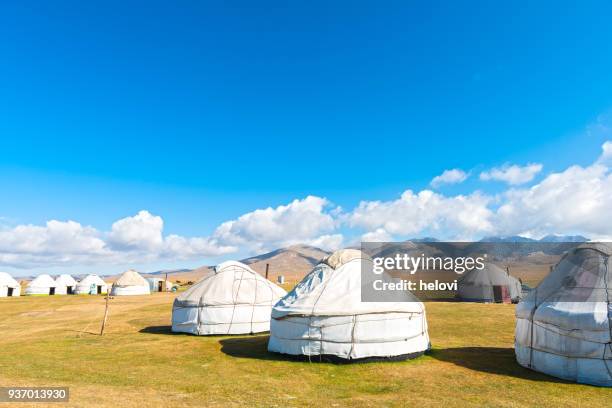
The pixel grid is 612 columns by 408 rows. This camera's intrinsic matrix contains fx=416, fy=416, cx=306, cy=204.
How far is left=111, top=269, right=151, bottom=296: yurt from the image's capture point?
49875 mm

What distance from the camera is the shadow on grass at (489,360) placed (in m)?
10.2

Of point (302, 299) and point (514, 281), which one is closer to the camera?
point (302, 299)

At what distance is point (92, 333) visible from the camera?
1823 centimetres

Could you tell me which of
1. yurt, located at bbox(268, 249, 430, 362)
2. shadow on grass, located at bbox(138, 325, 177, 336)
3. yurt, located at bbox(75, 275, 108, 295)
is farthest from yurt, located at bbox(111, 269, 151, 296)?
yurt, located at bbox(268, 249, 430, 362)

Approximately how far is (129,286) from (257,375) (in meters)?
45.1

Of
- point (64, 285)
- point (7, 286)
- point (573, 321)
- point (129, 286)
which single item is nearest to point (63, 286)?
point (64, 285)

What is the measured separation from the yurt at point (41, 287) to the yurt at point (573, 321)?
60.7m

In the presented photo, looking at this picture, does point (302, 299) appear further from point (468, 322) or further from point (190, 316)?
point (468, 322)

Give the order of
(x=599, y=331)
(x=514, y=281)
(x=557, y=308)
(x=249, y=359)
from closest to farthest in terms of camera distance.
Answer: (x=599, y=331)
(x=557, y=308)
(x=249, y=359)
(x=514, y=281)

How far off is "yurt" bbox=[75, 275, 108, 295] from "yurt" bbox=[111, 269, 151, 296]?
1015cm

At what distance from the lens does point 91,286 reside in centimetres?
5897

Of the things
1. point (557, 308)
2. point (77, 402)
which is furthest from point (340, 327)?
point (77, 402)

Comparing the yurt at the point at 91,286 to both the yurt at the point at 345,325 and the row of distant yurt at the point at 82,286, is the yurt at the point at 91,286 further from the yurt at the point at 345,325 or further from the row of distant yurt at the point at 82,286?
the yurt at the point at 345,325

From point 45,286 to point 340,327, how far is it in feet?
189
